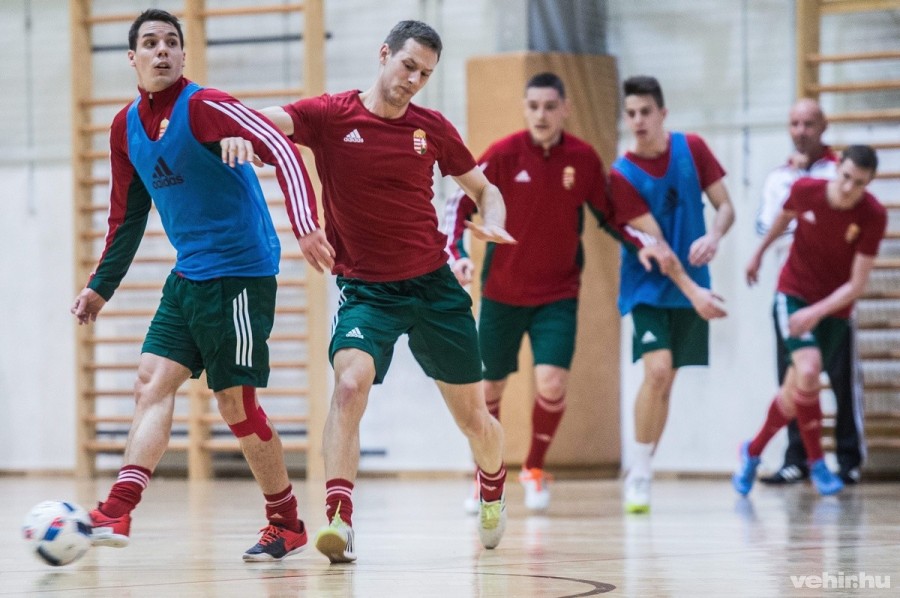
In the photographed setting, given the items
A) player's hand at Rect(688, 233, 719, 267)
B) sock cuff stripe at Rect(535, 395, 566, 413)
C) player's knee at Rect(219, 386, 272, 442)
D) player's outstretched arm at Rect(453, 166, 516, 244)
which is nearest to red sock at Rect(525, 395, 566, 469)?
sock cuff stripe at Rect(535, 395, 566, 413)

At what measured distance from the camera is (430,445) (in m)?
9.02

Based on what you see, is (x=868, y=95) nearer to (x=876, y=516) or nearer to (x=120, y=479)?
(x=876, y=516)

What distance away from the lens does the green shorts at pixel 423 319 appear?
4.17 m

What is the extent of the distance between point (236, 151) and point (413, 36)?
2.16 ft

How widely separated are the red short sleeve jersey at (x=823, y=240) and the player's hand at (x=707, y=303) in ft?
4.24

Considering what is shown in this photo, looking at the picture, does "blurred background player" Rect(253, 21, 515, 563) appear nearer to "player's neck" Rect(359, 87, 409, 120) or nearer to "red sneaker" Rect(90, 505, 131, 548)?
"player's neck" Rect(359, 87, 409, 120)

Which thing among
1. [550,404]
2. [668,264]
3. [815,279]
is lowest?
[550,404]

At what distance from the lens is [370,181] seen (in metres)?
4.21

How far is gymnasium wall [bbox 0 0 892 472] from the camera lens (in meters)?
8.50

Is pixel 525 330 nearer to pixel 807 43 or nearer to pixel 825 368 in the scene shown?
pixel 825 368

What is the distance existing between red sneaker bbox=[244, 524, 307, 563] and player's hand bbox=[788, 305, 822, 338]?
3.57 metres

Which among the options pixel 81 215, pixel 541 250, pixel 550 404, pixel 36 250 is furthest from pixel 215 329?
pixel 36 250

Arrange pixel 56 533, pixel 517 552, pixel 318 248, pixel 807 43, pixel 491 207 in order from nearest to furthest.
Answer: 1. pixel 56 533
2. pixel 318 248
3. pixel 517 552
4. pixel 491 207
5. pixel 807 43

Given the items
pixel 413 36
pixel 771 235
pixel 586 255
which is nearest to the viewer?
pixel 413 36
